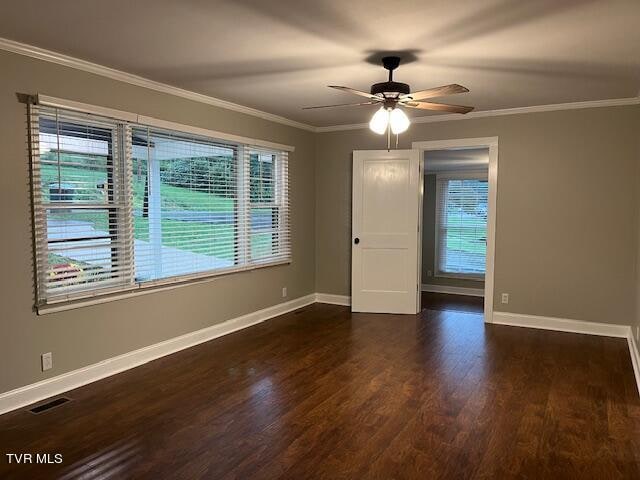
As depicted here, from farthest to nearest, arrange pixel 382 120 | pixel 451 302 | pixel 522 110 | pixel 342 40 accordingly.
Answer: pixel 451 302, pixel 522 110, pixel 382 120, pixel 342 40

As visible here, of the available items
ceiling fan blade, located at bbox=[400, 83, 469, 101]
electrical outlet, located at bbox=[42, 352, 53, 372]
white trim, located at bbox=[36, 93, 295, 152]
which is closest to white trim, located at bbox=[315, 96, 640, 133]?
white trim, located at bbox=[36, 93, 295, 152]

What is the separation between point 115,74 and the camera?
3.63 metres

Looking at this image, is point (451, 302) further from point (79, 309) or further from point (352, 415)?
point (79, 309)

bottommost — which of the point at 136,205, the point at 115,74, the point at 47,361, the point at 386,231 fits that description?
the point at 47,361

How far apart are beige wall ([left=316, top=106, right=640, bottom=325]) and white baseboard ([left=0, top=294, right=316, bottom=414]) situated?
116 inches

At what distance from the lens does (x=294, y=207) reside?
5941mm

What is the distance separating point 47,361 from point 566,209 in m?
4.91

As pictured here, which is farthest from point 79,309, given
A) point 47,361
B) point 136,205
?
point 136,205

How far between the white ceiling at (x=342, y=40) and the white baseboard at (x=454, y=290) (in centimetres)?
379

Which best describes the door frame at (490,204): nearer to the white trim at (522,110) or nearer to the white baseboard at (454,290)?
the white trim at (522,110)

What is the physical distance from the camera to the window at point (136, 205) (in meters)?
3.27

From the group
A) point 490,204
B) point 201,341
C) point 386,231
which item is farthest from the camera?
point 386,231

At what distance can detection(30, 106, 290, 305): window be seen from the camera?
3270 millimetres

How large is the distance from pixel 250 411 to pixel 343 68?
8.27 feet
